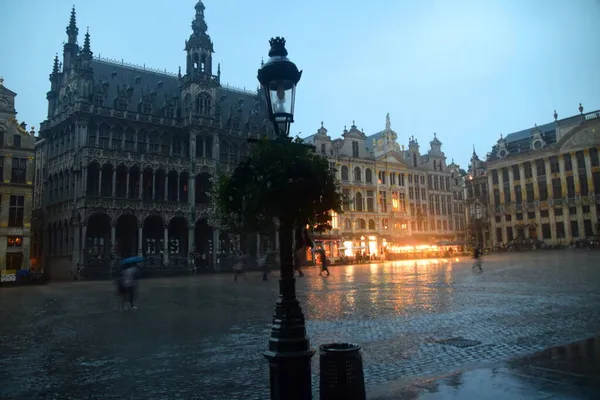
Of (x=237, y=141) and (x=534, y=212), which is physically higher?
(x=237, y=141)

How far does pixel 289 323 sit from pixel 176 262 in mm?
44249

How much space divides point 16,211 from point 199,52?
26.1 metres

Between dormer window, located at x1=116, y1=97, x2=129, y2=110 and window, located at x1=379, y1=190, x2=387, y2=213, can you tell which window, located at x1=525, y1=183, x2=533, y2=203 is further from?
dormer window, located at x1=116, y1=97, x2=129, y2=110

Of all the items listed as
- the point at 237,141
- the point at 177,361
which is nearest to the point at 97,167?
the point at 237,141

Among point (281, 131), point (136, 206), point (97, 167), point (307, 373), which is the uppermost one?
point (97, 167)

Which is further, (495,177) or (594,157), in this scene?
(495,177)

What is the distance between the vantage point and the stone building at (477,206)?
84000 millimetres

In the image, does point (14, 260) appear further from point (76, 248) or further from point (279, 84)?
point (279, 84)

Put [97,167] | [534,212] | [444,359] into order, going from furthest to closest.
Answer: [534,212] < [97,167] < [444,359]

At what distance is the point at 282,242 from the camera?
18.8 feet

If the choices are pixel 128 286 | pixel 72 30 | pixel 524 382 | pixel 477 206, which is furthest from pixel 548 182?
pixel 524 382

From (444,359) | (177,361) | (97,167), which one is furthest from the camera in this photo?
(97,167)

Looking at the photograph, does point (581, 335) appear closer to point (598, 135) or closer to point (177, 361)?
point (177, 361)

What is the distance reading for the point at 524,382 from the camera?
6.02 meters
